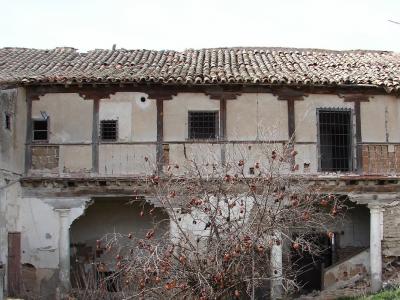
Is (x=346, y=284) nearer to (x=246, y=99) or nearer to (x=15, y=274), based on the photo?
(x=246, y=99)

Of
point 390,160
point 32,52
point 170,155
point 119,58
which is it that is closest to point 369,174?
point 390,160

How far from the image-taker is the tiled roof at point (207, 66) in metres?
17.5

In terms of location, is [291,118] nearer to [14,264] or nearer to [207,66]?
[207,66]

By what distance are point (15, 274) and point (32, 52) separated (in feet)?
25.3

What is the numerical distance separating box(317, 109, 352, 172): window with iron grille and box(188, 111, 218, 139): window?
2787 mm

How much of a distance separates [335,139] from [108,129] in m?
6.34

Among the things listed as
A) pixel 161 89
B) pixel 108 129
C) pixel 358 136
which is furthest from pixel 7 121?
pixel 358 136

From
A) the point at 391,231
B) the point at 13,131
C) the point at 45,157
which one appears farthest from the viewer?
the point at 391,231

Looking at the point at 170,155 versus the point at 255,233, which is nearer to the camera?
the point at 255,233

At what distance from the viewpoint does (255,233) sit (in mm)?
11258

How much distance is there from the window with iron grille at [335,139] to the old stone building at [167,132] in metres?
0.08

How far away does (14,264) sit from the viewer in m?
16.9

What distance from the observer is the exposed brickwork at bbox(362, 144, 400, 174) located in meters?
17.9

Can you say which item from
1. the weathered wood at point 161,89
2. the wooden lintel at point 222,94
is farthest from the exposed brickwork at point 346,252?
the wooden lintel at point 222,94
